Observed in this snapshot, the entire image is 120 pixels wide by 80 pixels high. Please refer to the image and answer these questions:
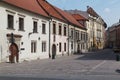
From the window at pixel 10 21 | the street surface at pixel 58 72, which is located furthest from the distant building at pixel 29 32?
the street surface at pixel 58 72

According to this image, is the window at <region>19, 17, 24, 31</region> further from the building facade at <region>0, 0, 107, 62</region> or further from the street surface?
the street surface

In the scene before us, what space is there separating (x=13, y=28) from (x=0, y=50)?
152 inches

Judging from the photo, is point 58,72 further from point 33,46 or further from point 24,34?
point 33,46

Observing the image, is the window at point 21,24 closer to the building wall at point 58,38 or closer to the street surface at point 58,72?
the street surface at point 58,72

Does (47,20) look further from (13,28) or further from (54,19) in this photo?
(13,28)

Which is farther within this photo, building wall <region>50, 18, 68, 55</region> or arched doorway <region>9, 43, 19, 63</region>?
building wall <region>50, 18, 68, 55</region>

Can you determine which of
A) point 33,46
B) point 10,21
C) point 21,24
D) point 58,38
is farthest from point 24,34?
point 58,38

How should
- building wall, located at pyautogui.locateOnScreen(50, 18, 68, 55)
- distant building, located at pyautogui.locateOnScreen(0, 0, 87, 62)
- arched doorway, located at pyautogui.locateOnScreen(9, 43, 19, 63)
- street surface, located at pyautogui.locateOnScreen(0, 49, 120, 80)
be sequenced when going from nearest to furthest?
street surface, located at pyautogui.locateOnScreen(0, 49, 120, 80), distant building, located at pyautogui.locateOnScreen(0, 0, 87, 62), arched doorway, located at pyautogui.locateOnScreen(9, 43, 19, 63), building wall, located at pyautogui.locateOnScreen(50, 18, 68, 55)

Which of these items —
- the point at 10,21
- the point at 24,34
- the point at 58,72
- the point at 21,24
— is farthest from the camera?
the point at 24,34

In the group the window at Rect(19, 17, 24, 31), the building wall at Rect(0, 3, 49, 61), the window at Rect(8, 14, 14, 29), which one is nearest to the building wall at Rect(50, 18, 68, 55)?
the building wall at Rect(0, 3, 49, 61)

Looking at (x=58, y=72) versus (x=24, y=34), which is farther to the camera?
(x=24, y=34)

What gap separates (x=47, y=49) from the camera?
50312mm

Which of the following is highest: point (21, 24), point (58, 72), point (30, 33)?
point (21, 24)

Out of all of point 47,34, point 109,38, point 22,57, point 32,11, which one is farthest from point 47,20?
point 109,38
